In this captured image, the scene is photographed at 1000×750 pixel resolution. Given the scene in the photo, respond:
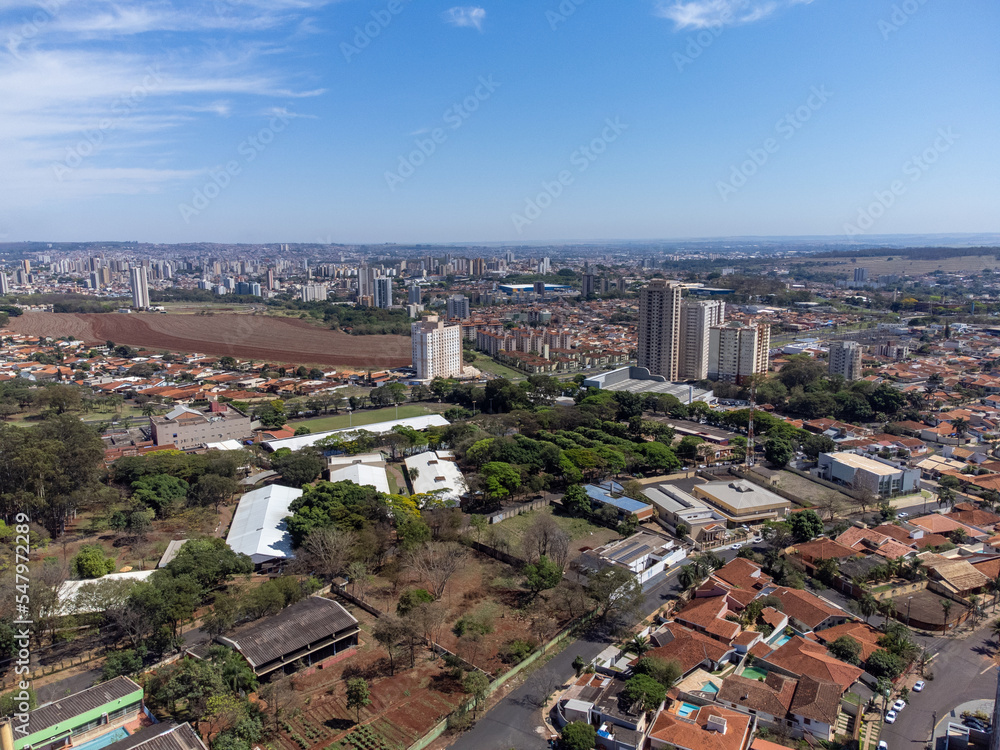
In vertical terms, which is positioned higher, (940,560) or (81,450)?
(81,450)

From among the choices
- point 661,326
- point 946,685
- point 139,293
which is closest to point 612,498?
point 946,685

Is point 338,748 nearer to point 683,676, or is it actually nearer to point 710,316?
point 683,676

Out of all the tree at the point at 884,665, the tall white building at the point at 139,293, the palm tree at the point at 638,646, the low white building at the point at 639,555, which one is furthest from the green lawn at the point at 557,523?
the tall white building at the point at 139,293

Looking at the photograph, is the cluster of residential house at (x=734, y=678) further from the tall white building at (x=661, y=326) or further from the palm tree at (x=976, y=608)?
the tall white building at (x=661, y=326)

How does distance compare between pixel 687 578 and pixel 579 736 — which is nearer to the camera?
pixel 579 736

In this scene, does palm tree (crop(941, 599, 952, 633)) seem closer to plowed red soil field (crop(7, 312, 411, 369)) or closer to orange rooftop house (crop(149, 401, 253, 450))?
orange rooftop house (crop(149, 401, 253, 450))

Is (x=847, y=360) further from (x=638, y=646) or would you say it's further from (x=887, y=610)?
(x=638, y=646)

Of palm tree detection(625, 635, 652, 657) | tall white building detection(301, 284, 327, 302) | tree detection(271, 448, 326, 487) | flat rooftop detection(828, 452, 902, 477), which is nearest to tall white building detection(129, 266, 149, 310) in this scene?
tall white building detection(301, 284, 327, 302)

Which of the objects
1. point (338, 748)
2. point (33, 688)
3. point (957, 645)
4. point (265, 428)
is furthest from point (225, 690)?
point (265, 428)
